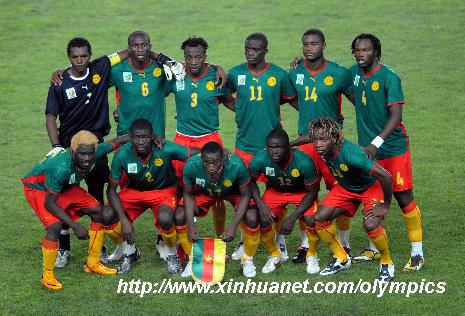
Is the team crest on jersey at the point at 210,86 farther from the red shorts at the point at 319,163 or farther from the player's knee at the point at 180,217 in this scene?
the player's knee at the point at 180,217

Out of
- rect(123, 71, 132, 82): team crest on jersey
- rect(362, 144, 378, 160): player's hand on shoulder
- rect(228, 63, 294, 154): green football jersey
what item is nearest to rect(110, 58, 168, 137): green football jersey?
rect(123, 71, 132, 82): team crest on jersey

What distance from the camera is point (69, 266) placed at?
1298cm

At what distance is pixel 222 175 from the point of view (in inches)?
493

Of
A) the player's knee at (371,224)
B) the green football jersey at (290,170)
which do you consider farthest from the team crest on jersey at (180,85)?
the player's knee at (371,224)

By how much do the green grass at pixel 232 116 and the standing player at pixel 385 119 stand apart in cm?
53

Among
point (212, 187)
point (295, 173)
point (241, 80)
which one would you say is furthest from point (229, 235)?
point (241, 80)

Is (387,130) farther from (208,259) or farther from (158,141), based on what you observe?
(158,141)

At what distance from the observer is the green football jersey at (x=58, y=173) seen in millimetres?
12352

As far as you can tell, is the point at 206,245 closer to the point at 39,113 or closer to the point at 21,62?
the point at 39,113

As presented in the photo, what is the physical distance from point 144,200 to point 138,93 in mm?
1357

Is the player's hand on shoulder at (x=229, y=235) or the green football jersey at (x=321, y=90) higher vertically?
the green football jersey at (x=321, y=90)

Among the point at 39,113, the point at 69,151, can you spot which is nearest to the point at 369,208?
the point at 69,151

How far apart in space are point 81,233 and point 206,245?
1414 mm

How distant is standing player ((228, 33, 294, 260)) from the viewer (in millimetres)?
13102
